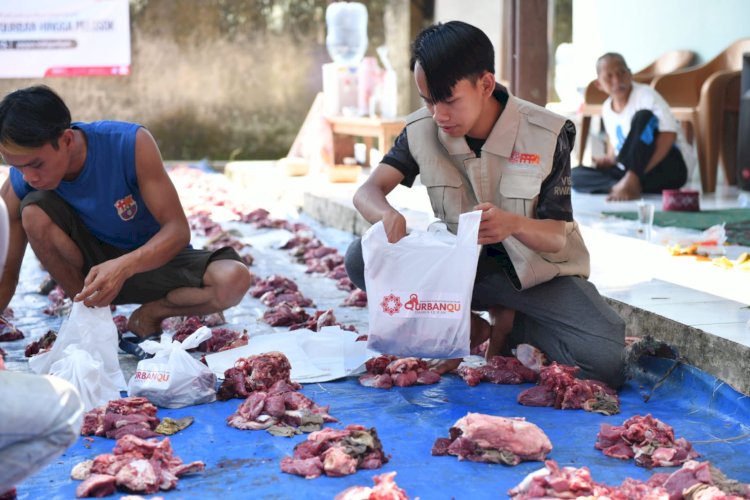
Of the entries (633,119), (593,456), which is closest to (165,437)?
(593,456)

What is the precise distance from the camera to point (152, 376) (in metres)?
3.44

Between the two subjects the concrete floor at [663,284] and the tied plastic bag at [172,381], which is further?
the concrete floor at [663,284]

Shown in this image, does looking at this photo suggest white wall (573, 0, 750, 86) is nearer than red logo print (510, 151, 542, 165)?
No

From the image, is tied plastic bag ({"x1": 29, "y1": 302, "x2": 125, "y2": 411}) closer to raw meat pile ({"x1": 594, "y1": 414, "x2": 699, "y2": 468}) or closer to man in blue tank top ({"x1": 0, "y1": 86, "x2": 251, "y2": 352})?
man in blue tank top ({"x1": 0, "y1": 86, "x2": 251, "y2": 352})

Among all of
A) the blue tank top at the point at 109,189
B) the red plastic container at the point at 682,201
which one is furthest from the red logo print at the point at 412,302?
the red plastic container at the point at 682,201

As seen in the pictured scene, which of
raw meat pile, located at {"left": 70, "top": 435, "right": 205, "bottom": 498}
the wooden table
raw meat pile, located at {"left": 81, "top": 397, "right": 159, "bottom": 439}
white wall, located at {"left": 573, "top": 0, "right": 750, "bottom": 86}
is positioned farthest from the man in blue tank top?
white wall, located at {"left": 573, "top": 0, "right": 750, "bottom": 86}

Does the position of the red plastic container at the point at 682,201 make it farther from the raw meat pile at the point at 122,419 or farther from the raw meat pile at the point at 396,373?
the raw meat pile at the point at 122,419

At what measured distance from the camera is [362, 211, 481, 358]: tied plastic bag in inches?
137

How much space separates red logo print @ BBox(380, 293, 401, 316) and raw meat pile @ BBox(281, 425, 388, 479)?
66cm

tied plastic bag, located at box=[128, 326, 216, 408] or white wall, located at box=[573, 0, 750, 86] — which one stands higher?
white wall, located at box=[573, 0, 750, 86]

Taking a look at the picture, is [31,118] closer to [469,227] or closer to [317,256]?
[469,227]

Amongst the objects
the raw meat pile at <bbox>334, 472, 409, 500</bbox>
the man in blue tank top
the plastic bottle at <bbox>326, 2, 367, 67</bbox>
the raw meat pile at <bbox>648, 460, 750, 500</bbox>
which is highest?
the plastic bottle at <bbox>326, 2, 367, 67</bbox>

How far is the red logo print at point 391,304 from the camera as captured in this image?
141 inches

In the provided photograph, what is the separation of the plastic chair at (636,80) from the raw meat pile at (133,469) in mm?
7539
